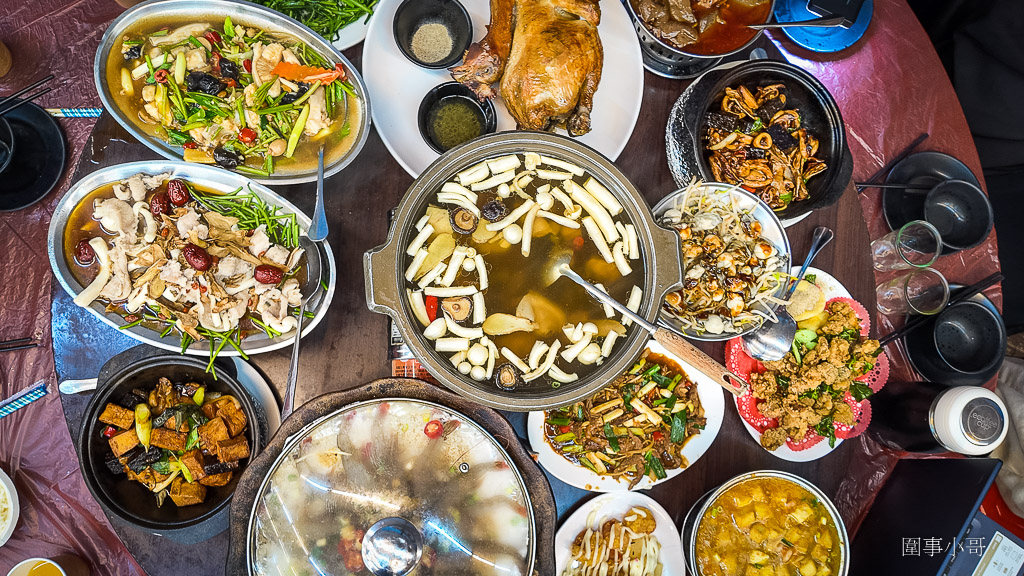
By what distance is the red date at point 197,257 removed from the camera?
2.22 m

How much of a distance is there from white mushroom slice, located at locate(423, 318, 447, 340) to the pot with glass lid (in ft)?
0.90

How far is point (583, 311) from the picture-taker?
2.21 m

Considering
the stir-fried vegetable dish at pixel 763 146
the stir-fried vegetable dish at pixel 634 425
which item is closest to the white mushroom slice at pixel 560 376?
the stir-fried vegetable dish at pixel 634 425

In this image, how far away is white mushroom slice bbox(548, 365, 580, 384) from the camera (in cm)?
215

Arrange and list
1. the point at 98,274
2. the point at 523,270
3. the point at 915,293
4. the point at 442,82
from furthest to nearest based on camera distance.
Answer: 1. the point at 915,293
2. the point at 442,82
3. the point at 98,274
4. the point at 523,270

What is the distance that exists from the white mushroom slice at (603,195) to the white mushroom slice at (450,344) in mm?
766

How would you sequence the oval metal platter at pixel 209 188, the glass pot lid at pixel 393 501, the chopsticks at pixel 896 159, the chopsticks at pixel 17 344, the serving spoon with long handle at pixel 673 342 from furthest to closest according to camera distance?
1. the chopsticks at pixel 896 159
2. the chopsticks at pixel 17 344
3. the oval metal platter at pixel 209 188
4. the glass pot lid at pixel 393 501
5. the serving spoon with long handle at pixel 673 342

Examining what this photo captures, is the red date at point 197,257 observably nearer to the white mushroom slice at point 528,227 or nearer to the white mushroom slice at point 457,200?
the white mushroom slice at point 457,200

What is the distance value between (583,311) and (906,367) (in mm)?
2070

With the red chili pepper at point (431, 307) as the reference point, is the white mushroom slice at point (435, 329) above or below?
below

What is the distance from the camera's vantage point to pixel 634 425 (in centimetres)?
265

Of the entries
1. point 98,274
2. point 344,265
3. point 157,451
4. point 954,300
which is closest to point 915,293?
point 954,300

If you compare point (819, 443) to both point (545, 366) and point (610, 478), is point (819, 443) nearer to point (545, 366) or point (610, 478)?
point (610, 478)

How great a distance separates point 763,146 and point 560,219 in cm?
108
